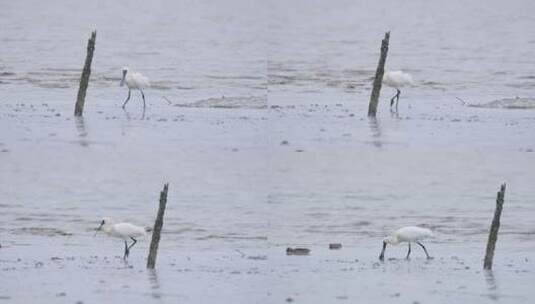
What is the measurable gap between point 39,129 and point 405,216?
27.3 ft

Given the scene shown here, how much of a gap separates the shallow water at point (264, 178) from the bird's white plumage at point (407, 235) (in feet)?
0.93

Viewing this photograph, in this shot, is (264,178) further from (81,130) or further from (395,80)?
(395,80)

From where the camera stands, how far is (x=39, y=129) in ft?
113

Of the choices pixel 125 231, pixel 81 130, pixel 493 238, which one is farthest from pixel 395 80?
pixel 493 238

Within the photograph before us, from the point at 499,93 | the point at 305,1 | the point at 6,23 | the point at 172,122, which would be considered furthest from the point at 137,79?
the point at 305,1

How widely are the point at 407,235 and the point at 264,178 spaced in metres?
6.22

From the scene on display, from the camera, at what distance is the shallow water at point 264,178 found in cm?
2341

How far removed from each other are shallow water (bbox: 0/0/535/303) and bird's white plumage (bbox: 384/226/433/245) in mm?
284

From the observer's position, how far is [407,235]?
25.6 meters

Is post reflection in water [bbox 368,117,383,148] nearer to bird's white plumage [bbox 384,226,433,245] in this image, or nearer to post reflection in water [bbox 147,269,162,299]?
bird's white plumage [bbox 384,226,433,245]

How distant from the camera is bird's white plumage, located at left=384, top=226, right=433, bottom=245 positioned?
2558 cm

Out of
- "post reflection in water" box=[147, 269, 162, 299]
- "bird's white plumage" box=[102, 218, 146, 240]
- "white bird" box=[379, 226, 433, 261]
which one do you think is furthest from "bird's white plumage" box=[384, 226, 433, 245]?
"post reflection in water" box=[147, 269, 162, 299]

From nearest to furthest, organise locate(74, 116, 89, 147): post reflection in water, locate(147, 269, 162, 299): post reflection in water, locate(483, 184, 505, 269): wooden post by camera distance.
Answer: locate(147, 269, 162, 299): post reflection in water < locate(483, 184, 505, 269): wooden post < locate(74, 116, 89, 147): post reflection in water

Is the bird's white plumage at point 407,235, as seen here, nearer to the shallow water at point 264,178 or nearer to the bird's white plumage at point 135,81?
the shallow water at point 264,178
